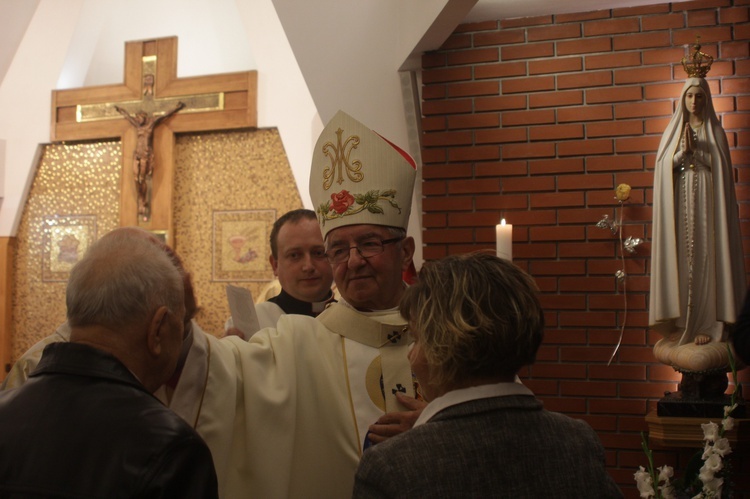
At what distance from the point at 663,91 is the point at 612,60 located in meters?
0.33

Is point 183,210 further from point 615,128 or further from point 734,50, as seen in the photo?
point 734,50

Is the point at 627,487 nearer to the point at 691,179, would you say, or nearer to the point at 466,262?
the point at 691,179

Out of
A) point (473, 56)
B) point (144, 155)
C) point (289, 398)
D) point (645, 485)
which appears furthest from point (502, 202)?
point (144, 155)

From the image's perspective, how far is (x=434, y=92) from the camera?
14.6 feet

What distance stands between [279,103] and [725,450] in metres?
6.06

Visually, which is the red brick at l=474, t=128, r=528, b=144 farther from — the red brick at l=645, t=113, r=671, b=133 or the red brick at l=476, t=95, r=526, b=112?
the red brick at l=645, t=113, r=671, b=133

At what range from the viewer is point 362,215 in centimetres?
210

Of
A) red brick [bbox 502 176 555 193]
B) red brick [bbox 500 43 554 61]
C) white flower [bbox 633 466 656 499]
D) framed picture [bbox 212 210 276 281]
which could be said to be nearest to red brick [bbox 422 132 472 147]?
red brick [bbox 502 176 555 193]

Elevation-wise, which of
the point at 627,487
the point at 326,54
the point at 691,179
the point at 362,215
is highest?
the point at 326,54

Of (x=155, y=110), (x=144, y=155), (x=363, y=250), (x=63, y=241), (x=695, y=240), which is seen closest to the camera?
(x=363, y=250)

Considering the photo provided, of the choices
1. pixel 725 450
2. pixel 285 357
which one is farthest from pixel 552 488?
pixel 725 450

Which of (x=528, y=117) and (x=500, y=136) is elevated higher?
(x=528, y=117)

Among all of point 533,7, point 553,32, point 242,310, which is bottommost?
point 242,310

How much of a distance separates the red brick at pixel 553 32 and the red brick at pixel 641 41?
0.23 meters
